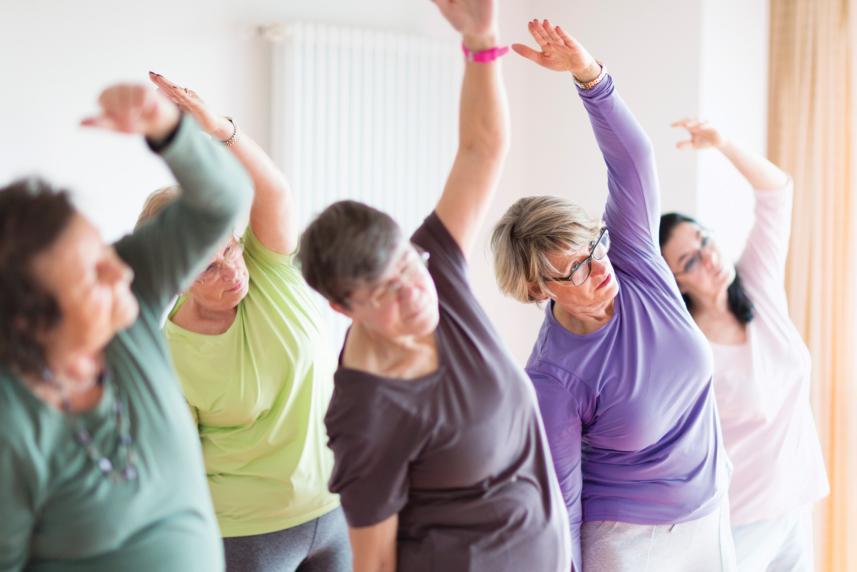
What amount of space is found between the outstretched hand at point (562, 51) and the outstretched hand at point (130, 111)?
921mm

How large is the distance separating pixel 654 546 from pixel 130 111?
55.6 inches

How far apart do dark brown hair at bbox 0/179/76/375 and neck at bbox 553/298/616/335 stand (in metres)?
1.12

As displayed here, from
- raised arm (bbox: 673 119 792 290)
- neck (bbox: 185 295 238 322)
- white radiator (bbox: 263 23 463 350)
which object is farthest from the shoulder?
white radiator (bbox: 263 23 463 350)

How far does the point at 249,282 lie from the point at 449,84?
74.7 inches

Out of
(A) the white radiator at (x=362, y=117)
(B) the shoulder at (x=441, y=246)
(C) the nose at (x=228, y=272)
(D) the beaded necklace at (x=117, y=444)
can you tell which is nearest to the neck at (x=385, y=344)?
(B) the shoulder at (x=441, y=246)

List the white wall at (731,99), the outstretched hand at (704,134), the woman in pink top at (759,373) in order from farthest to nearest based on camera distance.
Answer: the white wall at (731,99), the outstretched hand at (704,134), the woman in pink top at (759,373)

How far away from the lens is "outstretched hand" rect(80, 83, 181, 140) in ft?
3.96

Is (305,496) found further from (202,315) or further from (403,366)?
(403,366)

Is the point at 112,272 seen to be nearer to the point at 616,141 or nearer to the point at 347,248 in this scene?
the point at 347,248

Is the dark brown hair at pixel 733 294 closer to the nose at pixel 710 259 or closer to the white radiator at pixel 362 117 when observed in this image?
the nose at pixel 710 259

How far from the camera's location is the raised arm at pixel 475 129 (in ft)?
5.07

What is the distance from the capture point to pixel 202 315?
2156mm

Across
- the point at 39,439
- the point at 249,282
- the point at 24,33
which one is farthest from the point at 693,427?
the point at 24,33

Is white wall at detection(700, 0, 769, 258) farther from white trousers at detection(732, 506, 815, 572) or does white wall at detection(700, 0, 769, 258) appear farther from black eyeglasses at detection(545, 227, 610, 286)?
black eyeglasses at detection(545, 227, 610, 286)
